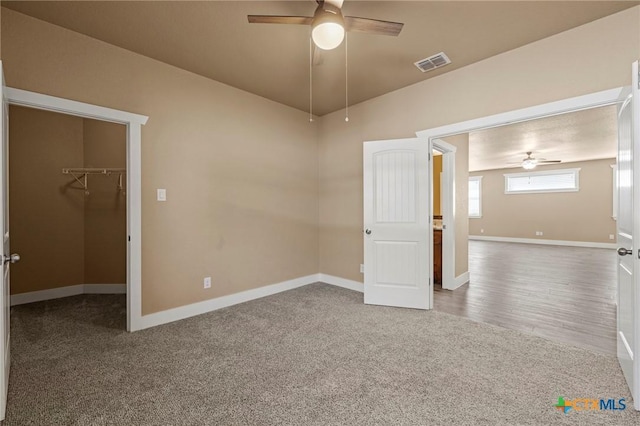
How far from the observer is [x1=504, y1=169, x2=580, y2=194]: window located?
9461 mm

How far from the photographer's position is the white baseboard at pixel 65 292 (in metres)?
3.75

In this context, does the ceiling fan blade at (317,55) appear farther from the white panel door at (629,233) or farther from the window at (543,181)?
the window at (543,181)

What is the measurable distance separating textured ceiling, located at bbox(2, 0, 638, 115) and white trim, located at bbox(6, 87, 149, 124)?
2.05ft

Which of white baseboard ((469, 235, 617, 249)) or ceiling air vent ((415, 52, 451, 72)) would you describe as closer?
ceiling air vent ((415, 52, 451, 72))

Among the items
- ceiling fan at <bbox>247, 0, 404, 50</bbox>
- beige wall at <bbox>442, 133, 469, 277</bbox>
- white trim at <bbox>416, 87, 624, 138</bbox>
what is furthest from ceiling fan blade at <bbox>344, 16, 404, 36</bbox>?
beige wall at <bbox>442, 133, 469, 277</bbox>

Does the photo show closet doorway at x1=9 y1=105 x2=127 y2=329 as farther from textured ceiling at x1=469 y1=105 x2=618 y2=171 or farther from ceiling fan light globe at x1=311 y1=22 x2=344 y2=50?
textured ceiling at x1=469 y1=105 x2=618 y2=171

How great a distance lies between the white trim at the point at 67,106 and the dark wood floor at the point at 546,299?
395 cm

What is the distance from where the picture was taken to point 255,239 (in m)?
3.94

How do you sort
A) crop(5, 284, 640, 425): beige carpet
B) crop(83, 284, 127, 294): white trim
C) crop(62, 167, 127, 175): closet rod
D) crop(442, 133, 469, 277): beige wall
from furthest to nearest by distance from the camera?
crop(442, 133, 469, 277): beige wall, crop(83, 284, 127, 294): white trim, crop(62, 167, 127, 175): closet rod, crop(5, 284, 640, 425): beige carpet

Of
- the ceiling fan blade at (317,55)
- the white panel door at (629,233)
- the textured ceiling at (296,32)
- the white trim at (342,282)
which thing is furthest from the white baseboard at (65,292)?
the white panel door at (629,233)

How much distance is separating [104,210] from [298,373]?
12.8ft

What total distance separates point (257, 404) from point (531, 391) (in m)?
1.78

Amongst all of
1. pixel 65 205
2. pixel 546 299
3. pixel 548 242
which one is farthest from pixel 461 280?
pixel 548 242

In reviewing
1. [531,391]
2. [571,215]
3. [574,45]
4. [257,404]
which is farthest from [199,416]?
[571,215]
